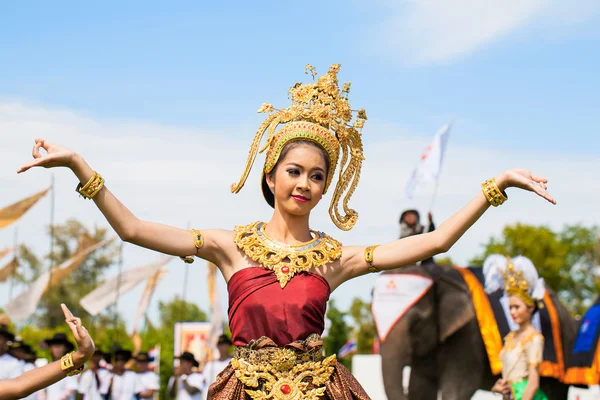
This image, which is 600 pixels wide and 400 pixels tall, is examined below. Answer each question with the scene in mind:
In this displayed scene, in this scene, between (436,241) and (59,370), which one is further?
(436,241)

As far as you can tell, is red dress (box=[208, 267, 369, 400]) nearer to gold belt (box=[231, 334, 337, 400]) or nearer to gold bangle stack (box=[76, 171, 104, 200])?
gold belt (box=[231, 334, 337, 400])

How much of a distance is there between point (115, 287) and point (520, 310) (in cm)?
828

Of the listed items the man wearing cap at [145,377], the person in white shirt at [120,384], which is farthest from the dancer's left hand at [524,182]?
the man wearing cap at [145,377]

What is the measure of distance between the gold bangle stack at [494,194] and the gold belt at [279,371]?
975 millimetres

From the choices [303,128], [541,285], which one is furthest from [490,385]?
[303,128]

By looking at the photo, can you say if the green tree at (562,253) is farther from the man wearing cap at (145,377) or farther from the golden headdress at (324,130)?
the golden headdress at (324,130)

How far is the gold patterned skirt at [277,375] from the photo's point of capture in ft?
14.1

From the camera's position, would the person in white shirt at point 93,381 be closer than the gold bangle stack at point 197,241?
No

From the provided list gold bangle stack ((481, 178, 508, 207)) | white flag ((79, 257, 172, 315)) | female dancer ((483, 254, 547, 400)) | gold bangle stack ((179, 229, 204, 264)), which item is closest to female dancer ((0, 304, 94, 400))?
gold bangle stack ((179, 229, 204, 264))

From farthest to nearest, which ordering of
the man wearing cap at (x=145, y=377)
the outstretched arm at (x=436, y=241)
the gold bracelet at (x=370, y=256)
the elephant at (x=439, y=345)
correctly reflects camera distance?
the man wearing cap at (x=145, y=377) < the elephant at (x=439, y=345) < the gold bracelet at (x=370, y=256) < the outstretched arm at (x=436, y=241)

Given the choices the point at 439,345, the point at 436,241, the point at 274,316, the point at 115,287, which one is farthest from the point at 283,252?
the point at 115,287

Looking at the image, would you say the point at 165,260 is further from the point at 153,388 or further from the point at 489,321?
the point at 489,321

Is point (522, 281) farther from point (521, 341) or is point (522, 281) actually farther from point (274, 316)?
point (274, 316)

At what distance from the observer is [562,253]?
42.9 m
